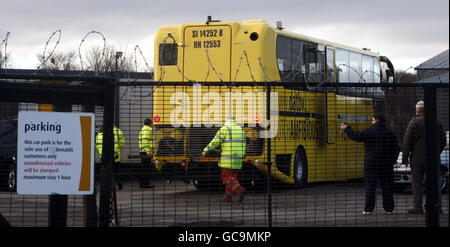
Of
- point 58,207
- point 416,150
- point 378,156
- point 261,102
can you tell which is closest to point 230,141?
point 261,102

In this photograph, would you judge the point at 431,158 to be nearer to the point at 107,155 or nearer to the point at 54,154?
the point at 107,155

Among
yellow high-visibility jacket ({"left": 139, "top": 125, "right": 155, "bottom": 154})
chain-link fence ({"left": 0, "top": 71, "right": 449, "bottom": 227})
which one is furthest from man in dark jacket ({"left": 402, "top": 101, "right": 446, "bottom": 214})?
yellow high-visibility jacket ({"left": 139, "top": 125, "right": 155, "bottom": 154})

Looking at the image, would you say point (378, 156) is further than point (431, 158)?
Yes

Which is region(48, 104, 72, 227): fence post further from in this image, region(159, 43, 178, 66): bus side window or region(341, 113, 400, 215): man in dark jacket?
region(159, 43, 178, 66): bus side window

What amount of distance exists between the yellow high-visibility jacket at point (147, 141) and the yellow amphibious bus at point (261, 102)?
132mm

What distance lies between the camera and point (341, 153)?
446 inches

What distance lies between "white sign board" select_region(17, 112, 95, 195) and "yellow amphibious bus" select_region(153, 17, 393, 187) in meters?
1.19

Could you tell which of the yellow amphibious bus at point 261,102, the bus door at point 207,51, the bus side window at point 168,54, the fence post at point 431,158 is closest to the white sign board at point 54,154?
the yellow amphibious bus at point 261,102

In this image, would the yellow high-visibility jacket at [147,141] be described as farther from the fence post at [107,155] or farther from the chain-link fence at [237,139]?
the fence post at [107,155]

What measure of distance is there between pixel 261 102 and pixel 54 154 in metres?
3.59

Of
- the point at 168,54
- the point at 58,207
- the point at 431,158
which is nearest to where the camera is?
the point at 58,207

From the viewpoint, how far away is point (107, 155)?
25.7 feet

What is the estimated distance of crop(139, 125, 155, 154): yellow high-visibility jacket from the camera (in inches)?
357
